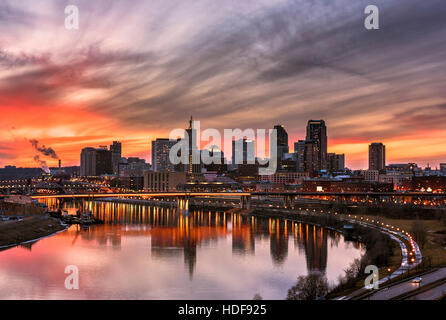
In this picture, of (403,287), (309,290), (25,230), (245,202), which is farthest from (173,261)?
(245,202)

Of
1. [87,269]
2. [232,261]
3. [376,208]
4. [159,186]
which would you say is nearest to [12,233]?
[87,269]

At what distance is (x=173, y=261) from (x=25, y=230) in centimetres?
1941

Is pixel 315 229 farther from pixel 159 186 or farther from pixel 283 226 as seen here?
pixel 159 186

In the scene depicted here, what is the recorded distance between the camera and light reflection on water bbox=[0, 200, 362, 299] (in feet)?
77.6

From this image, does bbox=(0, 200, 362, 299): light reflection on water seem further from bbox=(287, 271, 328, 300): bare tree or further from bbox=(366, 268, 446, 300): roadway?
bbox=(366, 268, 446, 300): roadway

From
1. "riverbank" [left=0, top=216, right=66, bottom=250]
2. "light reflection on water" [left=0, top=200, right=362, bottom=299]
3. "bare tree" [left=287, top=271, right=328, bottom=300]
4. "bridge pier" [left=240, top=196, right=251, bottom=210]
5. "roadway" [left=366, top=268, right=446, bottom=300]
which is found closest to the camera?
"roadway" [left=366, top=268, right=446, bottom=300]

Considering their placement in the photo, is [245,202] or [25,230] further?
[245,202]

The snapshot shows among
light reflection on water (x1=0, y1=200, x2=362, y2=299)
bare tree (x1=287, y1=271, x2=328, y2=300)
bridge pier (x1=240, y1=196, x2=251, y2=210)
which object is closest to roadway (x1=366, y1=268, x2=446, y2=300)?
bare tree (x1=287, y1=271, x2=328, y2=300)

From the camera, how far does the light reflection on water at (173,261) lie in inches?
931

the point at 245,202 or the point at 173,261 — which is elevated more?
the point at 245,202

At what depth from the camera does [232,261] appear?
1252 inches

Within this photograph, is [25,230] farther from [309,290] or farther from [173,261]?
[309,290]

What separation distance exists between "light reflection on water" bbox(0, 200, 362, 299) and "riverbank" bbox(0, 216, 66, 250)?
1.42 m

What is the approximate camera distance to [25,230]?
42844mm
